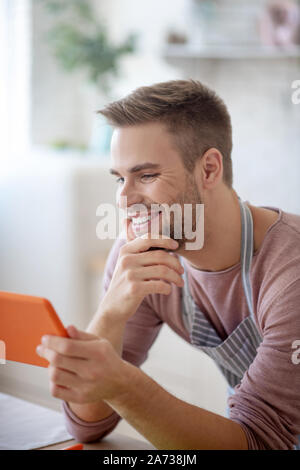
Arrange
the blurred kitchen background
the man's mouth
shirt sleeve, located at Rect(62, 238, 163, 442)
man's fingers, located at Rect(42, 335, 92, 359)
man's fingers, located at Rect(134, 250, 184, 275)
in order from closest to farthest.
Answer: man's fingers, located at Rect(42, 335, 92, 359) → man's fingers, located at Rect(134, 250, 184, 275) → the man's mouth → shirt sleeve, located at Rect(62, 238, 163, 442) → the blurred kitchen background

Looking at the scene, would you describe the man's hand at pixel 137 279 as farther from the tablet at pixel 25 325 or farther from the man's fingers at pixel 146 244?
the tablet at pixel 25 325

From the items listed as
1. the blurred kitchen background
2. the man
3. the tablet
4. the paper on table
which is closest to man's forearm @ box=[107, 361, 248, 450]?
the man

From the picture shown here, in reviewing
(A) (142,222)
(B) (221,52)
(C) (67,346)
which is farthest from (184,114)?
(B) (221,52)

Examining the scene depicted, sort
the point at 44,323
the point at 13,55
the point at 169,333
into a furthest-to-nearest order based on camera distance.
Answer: the point at 13,55 < the point at 169,333 < the point at 44,323

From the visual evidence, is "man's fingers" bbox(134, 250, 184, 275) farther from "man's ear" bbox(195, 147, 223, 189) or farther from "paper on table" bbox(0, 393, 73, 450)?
"paper on table" bbox(0, 393, 73, 450)

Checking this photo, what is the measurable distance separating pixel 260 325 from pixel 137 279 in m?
0.25

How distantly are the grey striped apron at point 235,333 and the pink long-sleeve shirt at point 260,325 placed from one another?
16 mm

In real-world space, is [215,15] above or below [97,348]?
above

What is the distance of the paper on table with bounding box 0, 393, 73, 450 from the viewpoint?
1.04 meters

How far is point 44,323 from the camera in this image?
0.77 meters

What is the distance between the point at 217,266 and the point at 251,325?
125mm

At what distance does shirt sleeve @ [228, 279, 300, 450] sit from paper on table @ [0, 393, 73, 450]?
313 mm
